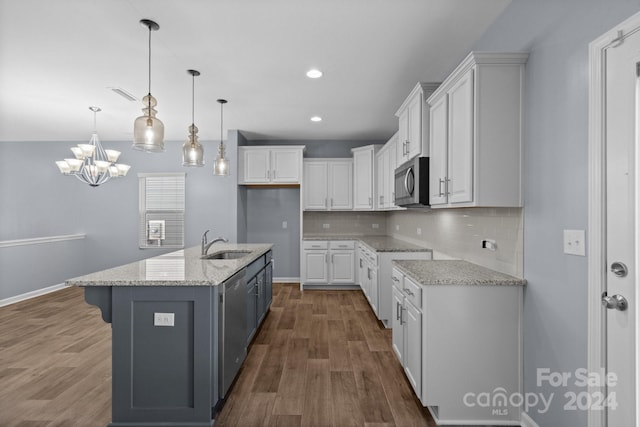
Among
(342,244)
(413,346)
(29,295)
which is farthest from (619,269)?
(29,295)

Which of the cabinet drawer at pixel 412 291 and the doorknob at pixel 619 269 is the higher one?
the doorknob at pixel 619 269

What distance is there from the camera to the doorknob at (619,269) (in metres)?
1.34

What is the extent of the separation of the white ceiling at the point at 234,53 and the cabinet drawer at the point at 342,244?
2.02 metres

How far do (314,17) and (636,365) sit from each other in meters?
2.62

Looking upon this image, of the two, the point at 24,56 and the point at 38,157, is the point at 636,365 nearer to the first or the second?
the point at 24,56

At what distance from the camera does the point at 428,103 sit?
268 cm

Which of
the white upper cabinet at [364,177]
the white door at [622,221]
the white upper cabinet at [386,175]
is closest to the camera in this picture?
the white door at [622,221]

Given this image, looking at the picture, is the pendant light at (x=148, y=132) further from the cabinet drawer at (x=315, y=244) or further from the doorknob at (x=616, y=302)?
the cabinet drawer at (x=315, y=244)

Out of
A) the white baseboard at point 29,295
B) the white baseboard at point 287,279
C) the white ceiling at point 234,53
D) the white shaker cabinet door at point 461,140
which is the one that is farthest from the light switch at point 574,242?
the white baseboard at point 29,295

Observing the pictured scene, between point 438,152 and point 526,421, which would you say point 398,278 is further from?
point 526,421

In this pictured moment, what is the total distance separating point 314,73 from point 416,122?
118cm

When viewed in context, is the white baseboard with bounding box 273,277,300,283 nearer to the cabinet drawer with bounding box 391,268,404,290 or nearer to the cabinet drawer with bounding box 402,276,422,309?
the cabinet drawer with bounding box 391,268,404,290

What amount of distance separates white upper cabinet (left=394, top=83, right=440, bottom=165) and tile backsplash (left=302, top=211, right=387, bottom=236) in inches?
115

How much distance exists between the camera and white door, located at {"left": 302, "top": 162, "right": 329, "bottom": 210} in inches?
228
